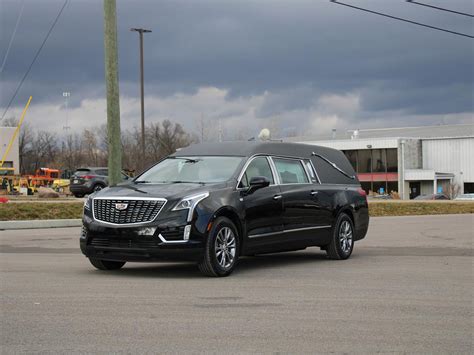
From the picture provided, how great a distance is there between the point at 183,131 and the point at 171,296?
93.7m

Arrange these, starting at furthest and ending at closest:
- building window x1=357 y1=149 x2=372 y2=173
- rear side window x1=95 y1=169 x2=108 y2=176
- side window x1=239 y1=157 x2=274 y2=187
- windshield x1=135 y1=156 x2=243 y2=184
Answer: building window x1=357 y1=149 x2=372 y2=173, rear side window x1=95 y1=169 x2=108 y2=176, side window x1=239 y1=157 x2=274 y2=187, windshield x1=135 y1=156 x2=243 y2=184

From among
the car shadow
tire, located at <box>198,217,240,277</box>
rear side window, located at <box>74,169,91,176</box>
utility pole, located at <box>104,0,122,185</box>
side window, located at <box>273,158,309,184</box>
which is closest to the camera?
tire, located at <box>198,217,240,277</box>

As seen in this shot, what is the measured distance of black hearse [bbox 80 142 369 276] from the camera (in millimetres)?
10211

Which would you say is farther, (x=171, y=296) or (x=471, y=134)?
(x=471, y=134)

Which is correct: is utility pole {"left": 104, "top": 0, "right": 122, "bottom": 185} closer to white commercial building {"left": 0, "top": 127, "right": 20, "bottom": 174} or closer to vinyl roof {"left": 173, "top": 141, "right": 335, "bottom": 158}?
vinyl roof {"left": 173, "top": 141, "right": 335, "bottom": 158}

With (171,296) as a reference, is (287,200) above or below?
above

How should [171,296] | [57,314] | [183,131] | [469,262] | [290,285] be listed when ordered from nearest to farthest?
1. [57,314]
2. [171,296]
3. [290,285]
4. [469,262]
5. [183,131]

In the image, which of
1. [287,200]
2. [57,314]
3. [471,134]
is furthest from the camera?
[471,134]

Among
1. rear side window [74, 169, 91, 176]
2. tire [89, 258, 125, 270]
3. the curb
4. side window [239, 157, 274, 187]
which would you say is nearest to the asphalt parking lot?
tire [89, 258, 125, 270]

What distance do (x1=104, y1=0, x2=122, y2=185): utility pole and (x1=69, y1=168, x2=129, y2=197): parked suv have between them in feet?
66.0

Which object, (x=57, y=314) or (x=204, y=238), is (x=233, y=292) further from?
(x=57, y=314)

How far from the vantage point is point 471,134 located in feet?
301

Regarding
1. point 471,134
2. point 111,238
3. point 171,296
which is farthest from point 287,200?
point 471,134

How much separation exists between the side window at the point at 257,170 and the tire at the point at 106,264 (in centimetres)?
223
